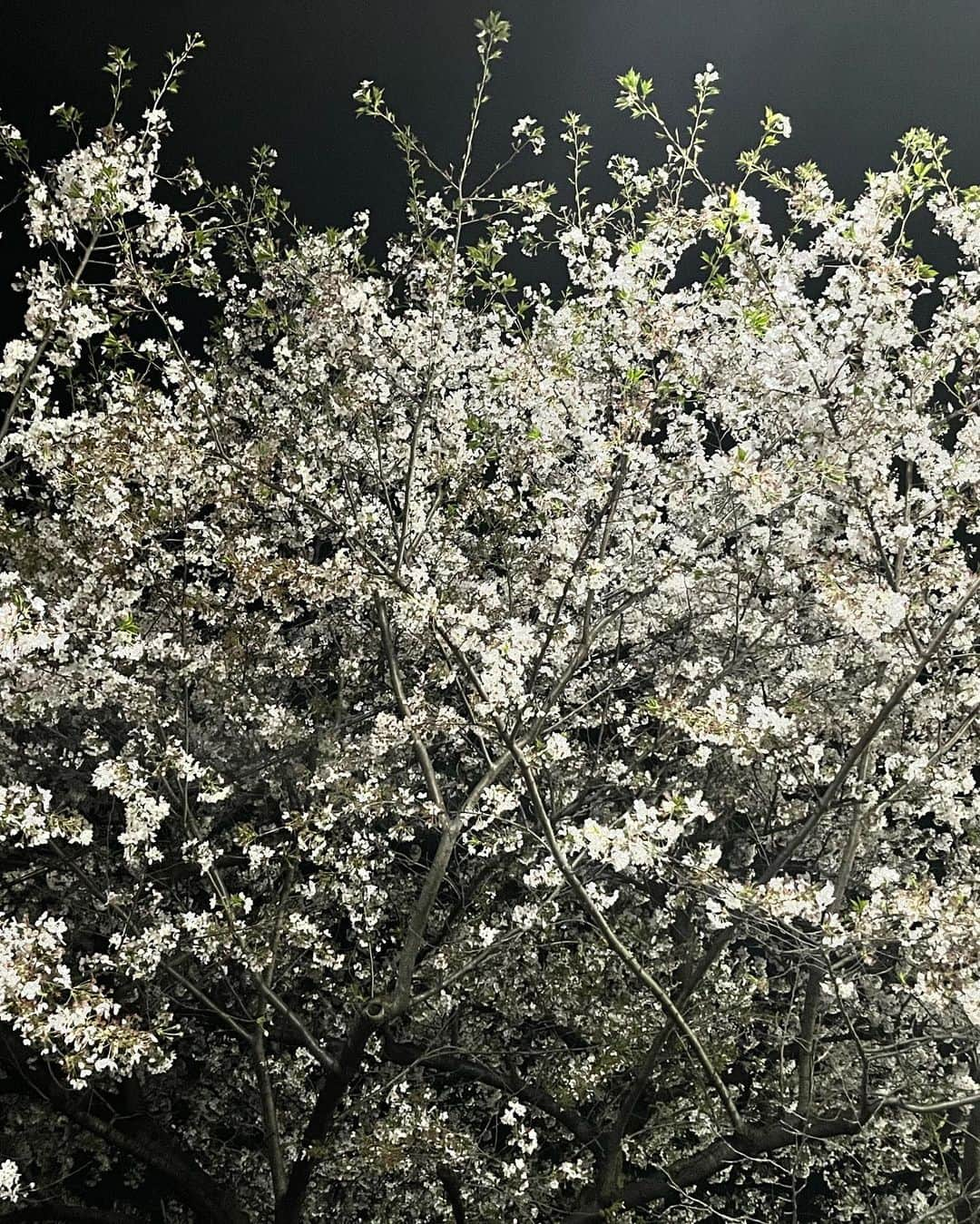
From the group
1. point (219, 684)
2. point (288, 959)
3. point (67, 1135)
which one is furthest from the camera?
point (67, 1135)

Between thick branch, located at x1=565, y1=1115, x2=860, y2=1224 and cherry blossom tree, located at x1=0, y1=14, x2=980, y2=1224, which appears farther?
thick branch, located at x1=565, y1=1115, x2=860, y2=1224

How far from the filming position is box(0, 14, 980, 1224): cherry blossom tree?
149 inches

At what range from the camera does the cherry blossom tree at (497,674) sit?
3777mm

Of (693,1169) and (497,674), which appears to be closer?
(497,674)

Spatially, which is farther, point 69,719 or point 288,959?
point 69,719

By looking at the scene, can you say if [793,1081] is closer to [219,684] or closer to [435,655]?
[435,655]

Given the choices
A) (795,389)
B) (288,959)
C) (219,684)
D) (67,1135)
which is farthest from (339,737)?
(67,1135)

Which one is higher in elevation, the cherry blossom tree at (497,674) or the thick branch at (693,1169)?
the cherry blossom tree at (497,674)

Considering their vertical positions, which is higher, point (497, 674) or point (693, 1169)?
point (497, 674)

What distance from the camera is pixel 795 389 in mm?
4219

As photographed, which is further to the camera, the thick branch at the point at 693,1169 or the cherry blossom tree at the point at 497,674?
the thick branch at the point at 693,1169

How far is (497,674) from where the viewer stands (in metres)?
3.54

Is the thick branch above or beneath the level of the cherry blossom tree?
beneath

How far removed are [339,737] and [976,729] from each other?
134 inches
